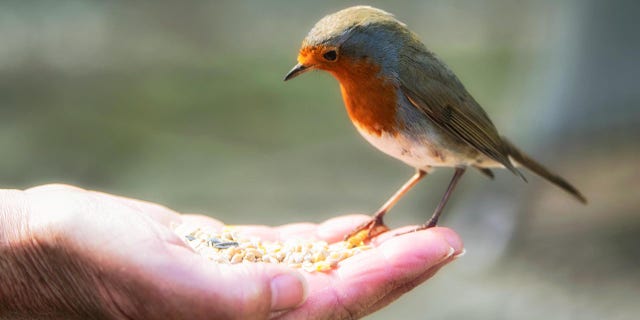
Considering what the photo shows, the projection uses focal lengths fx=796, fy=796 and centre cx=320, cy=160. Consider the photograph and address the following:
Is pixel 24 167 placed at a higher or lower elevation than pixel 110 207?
lower

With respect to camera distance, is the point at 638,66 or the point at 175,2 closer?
the point at 638,66

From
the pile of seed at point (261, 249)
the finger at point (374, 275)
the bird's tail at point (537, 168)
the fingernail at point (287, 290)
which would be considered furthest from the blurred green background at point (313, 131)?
the fingernail at point (287, 290)

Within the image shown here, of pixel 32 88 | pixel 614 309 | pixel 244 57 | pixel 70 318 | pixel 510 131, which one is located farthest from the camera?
pixel 244 57

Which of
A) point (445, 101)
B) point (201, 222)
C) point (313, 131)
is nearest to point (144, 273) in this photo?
point (201, 222)

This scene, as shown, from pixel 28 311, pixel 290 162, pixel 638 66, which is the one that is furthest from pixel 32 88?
pixel 28 311

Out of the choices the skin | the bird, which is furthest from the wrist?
the bird

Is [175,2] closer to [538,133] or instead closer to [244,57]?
[244,57]

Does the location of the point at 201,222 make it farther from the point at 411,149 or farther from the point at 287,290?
the point at 287,290
